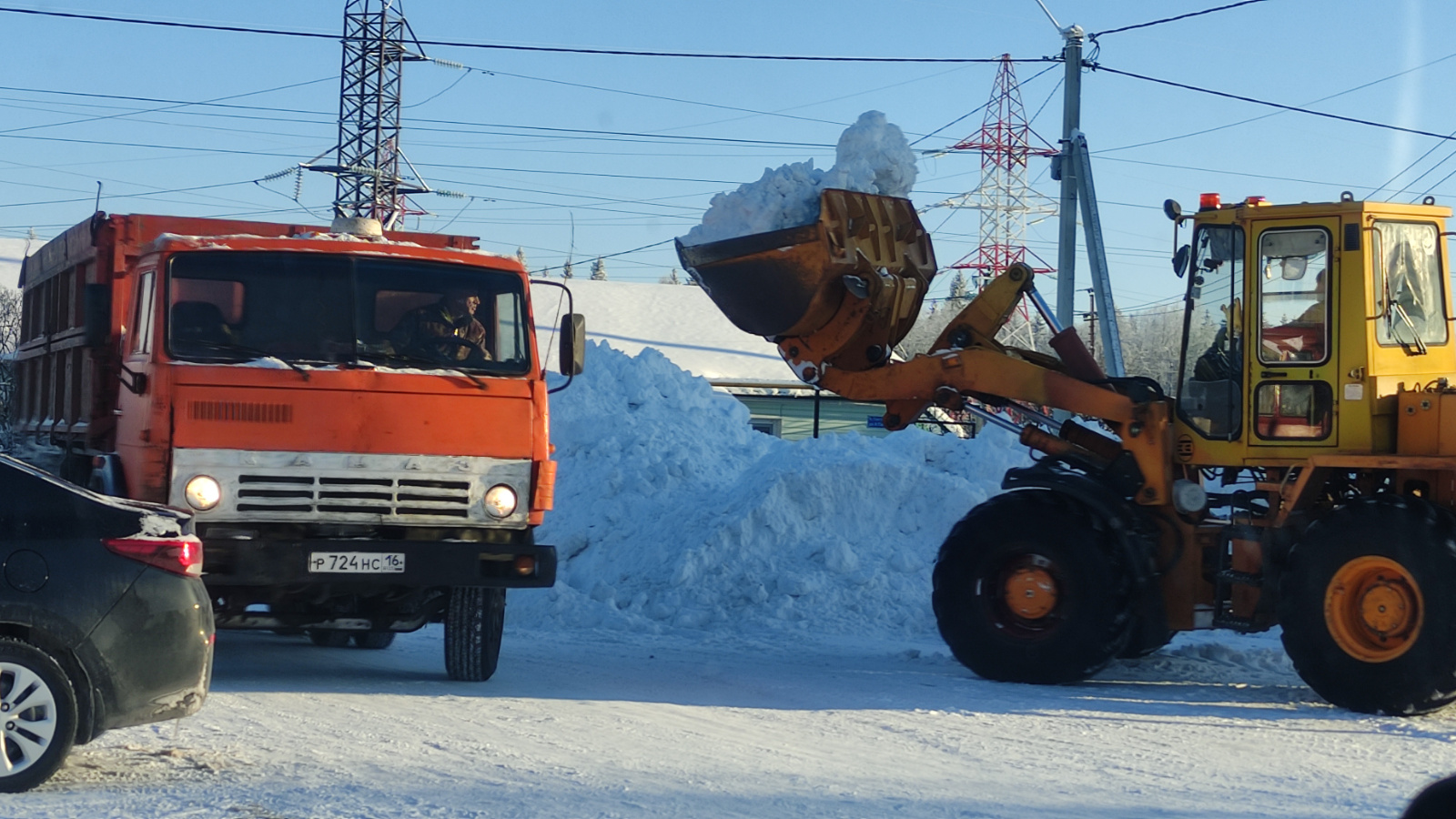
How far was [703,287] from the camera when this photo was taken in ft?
36.7

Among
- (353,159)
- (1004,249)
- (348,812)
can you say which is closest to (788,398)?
(1004,249)

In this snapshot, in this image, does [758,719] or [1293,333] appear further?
[1293,333]

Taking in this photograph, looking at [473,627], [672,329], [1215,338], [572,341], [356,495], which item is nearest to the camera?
[356,495]

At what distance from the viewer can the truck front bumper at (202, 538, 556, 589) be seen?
8344 millimetres

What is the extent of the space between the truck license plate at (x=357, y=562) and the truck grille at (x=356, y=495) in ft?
0.84

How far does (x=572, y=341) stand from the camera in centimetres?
980

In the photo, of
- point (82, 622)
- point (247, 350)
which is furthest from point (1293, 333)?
point (82, 622)

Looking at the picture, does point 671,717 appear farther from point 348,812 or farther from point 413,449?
point 348,812

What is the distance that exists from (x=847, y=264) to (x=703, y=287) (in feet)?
3.89

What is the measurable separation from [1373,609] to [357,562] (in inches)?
229

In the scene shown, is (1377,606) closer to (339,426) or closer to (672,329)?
(339,426)

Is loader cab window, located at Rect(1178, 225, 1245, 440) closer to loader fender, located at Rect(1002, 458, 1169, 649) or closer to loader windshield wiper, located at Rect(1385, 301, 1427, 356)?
loader fender, located at Rect(1002, 458, 1169, 649)

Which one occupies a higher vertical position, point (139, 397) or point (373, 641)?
point (139, 397)

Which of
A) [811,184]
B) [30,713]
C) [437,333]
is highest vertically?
[811,184]
